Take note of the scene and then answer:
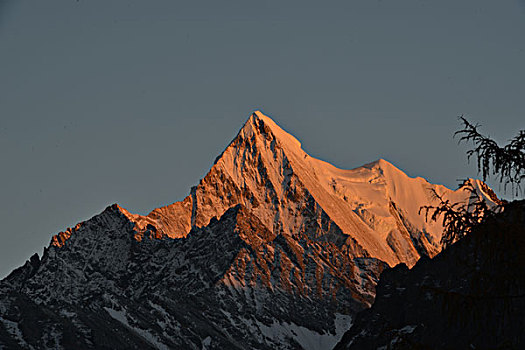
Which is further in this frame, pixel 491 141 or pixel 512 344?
pixel 491 141

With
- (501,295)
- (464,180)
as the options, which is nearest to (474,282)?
(501,295)

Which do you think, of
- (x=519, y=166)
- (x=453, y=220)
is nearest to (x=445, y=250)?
(x=453, y=220)

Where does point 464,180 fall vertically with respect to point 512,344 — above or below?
above

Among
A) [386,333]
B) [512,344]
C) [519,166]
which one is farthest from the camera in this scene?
[386,333]

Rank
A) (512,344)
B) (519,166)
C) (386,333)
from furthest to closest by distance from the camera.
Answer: (386,333)
(519,166)
(512,344)

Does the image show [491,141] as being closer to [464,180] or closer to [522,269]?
[464,180]

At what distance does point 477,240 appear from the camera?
23188 mm

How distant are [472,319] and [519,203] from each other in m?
2.52

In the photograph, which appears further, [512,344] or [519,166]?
[519,166]

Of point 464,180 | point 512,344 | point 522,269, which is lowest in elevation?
point 512,344

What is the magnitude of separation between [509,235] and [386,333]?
4145 mm

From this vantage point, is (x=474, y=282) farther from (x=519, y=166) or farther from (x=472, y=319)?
(x=519, y=166)

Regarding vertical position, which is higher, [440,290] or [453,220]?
[453,220]

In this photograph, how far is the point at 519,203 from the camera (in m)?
23.6
